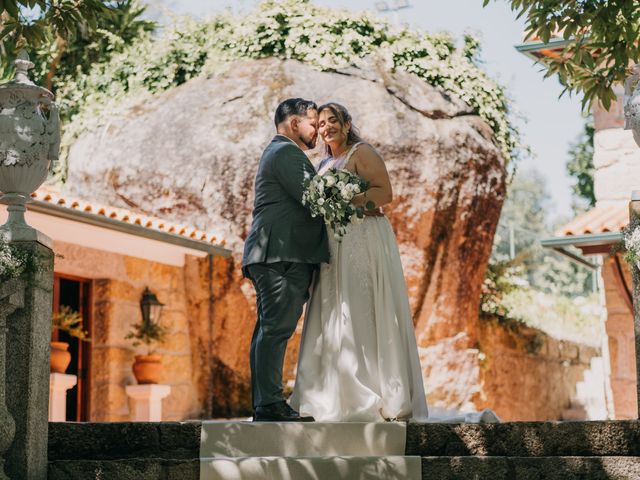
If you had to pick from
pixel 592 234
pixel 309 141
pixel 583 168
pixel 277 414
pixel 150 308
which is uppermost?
pixel 583 168

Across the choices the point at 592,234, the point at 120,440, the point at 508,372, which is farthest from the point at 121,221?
the point at 508,372

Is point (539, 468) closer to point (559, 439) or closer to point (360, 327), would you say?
point (559, 439)

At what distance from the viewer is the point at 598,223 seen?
11.7 meters

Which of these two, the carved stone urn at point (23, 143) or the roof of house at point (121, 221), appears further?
the roof of house at point (121, 221)

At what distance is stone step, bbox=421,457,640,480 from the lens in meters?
5.43

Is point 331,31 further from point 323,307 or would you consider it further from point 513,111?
point 323,307

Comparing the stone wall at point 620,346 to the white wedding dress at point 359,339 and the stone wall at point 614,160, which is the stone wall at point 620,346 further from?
the white wedding dress at point 359,339

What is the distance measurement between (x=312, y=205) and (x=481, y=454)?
1.60 m

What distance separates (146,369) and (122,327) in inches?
19.3

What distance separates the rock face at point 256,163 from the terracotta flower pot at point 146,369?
110 cm

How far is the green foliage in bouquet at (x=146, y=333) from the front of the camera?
1098 cm

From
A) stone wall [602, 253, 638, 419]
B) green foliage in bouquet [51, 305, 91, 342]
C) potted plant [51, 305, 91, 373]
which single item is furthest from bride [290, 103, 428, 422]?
stone wall [602, 253, 638, 419]

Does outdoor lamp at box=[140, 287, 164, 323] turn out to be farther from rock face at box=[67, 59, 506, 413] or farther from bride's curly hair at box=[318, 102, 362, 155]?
bride's curly hair at box=[318, 102, 362, 155]

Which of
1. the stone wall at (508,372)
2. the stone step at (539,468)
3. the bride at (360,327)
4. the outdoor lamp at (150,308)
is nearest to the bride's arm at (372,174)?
the bride at (360,327)
